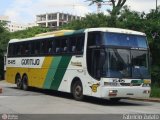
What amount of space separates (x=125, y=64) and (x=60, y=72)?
16.2 feet

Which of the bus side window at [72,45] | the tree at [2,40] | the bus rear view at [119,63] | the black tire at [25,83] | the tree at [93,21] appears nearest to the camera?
the bus rear view at [119,63]

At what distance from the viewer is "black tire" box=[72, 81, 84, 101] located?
22172mm

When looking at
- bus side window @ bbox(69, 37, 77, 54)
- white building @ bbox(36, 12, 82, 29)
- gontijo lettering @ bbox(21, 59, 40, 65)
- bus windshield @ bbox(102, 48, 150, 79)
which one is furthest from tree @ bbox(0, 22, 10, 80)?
white building @ bbox(36, 12, 82, 29)

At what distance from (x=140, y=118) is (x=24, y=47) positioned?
15.9m

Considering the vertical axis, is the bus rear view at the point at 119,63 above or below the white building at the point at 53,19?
below

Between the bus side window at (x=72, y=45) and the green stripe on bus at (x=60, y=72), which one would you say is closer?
the bus side window at (x=72, y=45)

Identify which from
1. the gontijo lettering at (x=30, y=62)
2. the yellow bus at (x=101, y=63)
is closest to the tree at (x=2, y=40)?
the gontijo lettering at (x=30, y=62)

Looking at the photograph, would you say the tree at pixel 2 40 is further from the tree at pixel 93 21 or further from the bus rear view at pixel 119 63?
the bus rear view at pixel 119 63

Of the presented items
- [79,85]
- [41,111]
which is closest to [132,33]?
[79,85]

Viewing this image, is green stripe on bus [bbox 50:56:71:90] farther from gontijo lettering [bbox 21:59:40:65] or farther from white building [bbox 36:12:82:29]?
white building [bbox 36:12:82:29]

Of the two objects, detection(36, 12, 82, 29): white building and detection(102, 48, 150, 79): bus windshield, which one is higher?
detection(36, 12, 82, 29): white building

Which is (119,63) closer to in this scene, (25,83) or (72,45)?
(72,45)

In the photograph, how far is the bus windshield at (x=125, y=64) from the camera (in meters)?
20.3

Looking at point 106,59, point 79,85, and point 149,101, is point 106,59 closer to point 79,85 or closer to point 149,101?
point 79,85
